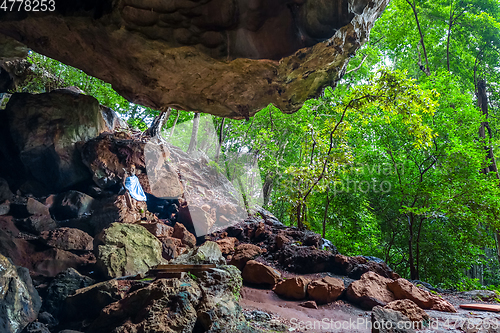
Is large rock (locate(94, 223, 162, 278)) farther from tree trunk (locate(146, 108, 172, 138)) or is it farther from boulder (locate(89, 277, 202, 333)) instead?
tree trunk (locate(146, 108, 172, 138))

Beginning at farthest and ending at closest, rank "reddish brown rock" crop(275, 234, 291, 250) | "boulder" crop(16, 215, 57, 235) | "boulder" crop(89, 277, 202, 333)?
"reddish brown rock" crop(275, 234, 291, 250), "boulder" crop(16, 215, 57, 235), "boulder" crop(89, 277, 202, 333)

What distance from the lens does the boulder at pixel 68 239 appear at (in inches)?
201

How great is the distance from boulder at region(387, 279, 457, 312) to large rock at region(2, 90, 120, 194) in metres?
7.12

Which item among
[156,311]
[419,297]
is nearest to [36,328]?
[156,311]

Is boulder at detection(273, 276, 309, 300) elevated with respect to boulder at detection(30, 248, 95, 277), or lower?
lower

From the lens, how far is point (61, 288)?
390cm

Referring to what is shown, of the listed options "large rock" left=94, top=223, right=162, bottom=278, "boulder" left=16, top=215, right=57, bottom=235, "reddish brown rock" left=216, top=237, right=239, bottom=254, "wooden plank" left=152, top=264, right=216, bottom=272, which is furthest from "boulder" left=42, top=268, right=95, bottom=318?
"reddish brown rock" left=216, top=237, right=239, bottom=254

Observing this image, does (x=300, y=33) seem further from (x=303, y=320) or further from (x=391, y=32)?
(x=391, y=32)

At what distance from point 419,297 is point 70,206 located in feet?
23.1

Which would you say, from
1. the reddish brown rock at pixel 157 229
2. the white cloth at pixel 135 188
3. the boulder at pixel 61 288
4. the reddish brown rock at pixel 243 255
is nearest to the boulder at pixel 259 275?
the reddish brown rock at pixel 243 255

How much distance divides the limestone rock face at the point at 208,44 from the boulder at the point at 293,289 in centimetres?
324

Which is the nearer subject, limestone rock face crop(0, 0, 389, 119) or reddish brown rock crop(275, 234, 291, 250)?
limestone rock face crop(0, 0, 389, 119)

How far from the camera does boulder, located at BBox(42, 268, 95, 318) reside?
3.68 metres

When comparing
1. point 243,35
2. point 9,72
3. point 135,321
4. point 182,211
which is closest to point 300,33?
point 243,35
